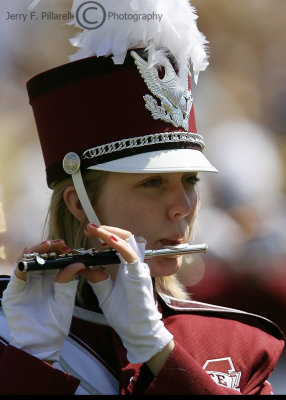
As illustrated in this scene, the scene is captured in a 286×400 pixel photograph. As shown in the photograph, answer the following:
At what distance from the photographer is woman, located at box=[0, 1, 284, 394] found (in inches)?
72.9

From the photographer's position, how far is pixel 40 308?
1.87 meters

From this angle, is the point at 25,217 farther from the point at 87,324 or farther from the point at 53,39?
the point at 87,324

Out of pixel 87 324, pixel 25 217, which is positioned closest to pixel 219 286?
pixel 25 217

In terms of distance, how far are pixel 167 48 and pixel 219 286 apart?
1.89 meters

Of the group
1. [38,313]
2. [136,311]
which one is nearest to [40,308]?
[38,313]

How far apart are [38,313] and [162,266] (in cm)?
43

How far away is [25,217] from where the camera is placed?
340 cm

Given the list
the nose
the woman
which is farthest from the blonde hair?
the nose

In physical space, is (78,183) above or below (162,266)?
above

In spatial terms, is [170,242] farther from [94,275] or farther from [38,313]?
[38,313]

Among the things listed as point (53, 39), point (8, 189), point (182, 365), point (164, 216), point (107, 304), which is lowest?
point (182, 365)

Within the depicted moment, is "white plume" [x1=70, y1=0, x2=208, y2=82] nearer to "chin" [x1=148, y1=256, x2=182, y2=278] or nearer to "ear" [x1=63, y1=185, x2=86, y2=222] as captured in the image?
"ear" [x1=63, y1=185, x2=86, y2=222]

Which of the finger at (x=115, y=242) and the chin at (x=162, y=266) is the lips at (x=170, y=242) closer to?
the chin at (x=162, y=266)

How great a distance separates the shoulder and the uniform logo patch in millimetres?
230
